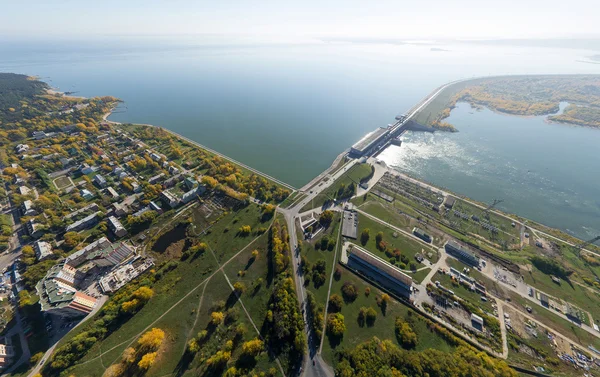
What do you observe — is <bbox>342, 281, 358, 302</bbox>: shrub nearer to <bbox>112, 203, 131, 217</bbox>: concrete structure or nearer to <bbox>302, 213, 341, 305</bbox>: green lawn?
<bbox>302, 213, 341, 305</bbox>: green lawn

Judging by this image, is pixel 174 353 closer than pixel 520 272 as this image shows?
Yes

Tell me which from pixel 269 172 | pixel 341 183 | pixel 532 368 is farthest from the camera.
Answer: pixel 269 172

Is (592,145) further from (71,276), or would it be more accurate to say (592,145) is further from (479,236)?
(71,276)

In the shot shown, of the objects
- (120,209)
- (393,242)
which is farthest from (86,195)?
(393,242)

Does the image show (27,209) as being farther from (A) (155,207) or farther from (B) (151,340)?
(B) (151,340)

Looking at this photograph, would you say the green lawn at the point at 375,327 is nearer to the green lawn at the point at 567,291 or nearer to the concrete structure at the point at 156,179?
the green lawn at the point at 567,291

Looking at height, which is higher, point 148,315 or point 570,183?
point 570,183

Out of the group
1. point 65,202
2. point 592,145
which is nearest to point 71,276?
point 65,202
